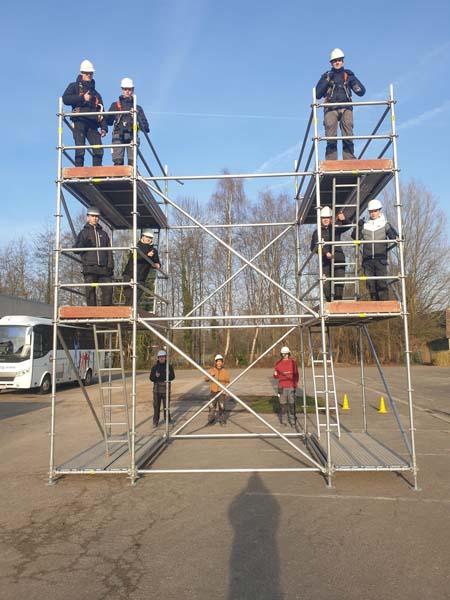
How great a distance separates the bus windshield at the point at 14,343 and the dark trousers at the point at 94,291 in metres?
14.4

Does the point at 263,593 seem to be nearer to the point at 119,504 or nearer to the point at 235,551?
the point at 235,551

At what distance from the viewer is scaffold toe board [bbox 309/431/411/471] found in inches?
254

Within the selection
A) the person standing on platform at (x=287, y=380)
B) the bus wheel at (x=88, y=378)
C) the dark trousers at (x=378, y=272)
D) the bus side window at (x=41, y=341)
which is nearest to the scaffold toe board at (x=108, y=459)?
the person standing on platform at (x=287, y=380)

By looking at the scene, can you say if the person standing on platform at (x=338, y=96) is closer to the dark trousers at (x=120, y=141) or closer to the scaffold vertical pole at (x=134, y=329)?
the scaffold vertical pole at (x=134, y=329)

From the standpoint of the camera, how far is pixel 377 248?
7.03m

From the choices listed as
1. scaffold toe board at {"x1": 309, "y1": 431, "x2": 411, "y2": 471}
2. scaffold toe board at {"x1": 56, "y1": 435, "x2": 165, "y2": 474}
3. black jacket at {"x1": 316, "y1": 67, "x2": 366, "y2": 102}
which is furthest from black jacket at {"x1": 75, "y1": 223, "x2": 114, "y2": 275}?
scaffold toe board at {"x1": 309, "y1": 431, "x2": 411, "y2": 471}

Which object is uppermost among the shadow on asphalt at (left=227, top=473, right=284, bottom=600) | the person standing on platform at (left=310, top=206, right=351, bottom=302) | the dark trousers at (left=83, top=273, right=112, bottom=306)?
the person standing on platform at (left=310, top=206, right=351, bottom=302)

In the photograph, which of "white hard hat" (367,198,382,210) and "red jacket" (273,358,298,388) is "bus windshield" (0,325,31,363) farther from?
"white hard hat" (367,198,382,210)

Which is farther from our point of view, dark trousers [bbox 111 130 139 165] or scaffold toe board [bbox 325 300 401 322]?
dark trousers [bbox 111 130 139 165]

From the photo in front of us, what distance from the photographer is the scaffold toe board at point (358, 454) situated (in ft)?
21.2

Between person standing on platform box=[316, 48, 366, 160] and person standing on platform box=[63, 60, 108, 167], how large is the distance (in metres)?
3.67

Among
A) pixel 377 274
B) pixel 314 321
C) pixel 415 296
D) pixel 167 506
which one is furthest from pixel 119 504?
pixel 415 296

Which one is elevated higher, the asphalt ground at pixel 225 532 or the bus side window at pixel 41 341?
the bus side window at pixel 41 341

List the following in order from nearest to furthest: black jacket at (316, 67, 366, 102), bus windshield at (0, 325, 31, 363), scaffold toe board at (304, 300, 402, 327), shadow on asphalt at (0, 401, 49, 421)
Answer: scaffold toe board at (304, 300, 402, 327), black jacket at (316, 67, 366, 102), shadow on asphalt at (0, 401, 49, 421), bus windshield at (0, 325, 31, 363)
